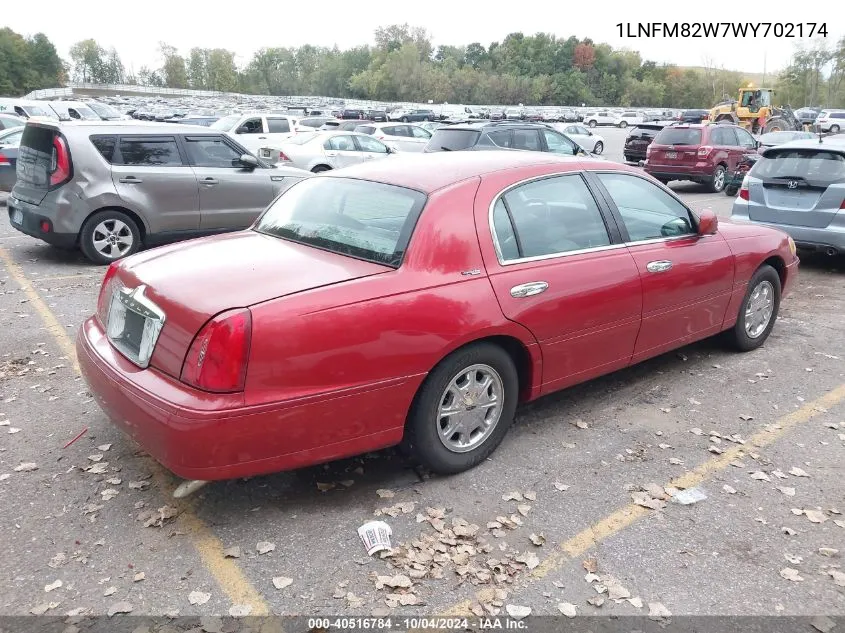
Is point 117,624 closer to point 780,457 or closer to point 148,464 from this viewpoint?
point 148,464

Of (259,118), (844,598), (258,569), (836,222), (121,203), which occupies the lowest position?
(844,598)

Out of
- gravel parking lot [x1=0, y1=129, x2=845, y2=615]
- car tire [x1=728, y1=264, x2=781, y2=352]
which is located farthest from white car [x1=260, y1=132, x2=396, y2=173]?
gravel parking lot [x1=0, y1=129, x2=845, y2=615]

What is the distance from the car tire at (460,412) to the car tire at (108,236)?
6220 millimetres

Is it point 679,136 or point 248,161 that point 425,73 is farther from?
point 248,161

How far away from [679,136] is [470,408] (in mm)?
15565

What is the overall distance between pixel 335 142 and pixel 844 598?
1482cm

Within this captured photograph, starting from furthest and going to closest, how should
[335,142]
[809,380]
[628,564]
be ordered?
[335,142]
[809,380]
[628,564]

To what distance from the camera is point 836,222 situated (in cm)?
834

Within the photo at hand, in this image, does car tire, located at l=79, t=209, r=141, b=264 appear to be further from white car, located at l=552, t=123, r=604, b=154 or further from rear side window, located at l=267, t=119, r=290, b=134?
white car, located at l=552, t=123, r=604, b=154

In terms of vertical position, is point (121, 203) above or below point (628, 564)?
above

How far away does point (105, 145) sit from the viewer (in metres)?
8.41

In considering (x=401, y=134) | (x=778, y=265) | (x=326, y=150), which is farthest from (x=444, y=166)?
(x=401, y=134)

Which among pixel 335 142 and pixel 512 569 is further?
pixel 335 142

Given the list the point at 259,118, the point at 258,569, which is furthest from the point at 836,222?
the point at 259,118
